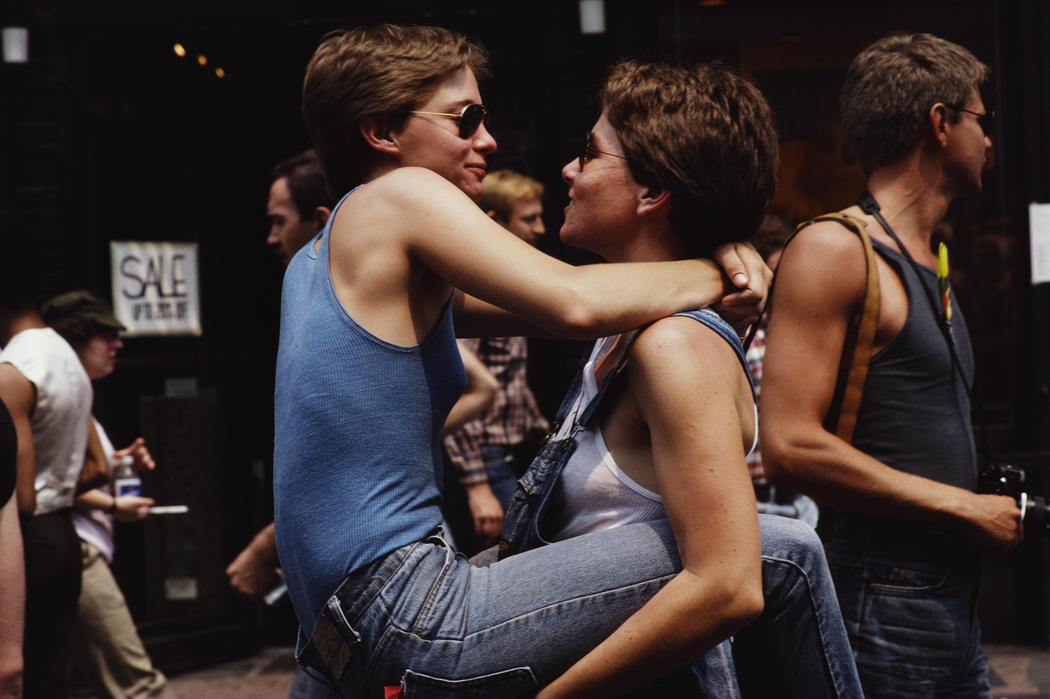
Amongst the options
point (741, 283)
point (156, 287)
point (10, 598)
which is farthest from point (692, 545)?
point (156, 287)

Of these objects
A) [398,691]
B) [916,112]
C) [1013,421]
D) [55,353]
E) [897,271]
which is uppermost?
[916,112]

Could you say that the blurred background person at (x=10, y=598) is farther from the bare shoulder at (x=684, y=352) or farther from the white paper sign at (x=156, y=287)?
the white paper sign at (x=156, y=287)

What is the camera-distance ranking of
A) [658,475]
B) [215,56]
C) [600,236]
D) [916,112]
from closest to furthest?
[658,475], [600,236], [916,112], [215,56]

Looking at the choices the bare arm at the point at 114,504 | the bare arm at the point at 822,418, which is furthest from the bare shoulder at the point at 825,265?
the bare arm at the point at 114,504

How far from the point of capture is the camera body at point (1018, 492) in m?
2.63

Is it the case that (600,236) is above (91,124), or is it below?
below

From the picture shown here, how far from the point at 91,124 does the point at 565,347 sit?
2951 millimetres

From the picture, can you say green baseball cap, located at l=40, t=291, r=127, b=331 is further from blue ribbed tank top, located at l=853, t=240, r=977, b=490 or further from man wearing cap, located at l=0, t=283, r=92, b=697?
blue ribbed tank top, located at l=853, t=240, r=977, b=490

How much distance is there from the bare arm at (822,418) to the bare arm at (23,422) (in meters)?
2.14

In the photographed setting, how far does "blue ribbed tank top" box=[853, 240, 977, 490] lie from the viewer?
260 cm

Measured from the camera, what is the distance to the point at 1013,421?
6.41 meters

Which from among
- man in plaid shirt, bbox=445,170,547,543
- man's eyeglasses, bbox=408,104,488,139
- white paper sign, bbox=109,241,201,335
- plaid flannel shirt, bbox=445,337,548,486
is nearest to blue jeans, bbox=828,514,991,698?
man's eyeglasses, bbox=408,104,488,139

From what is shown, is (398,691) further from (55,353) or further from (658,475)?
(55,353)

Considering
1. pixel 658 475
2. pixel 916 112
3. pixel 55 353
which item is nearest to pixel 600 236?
pixel 658 475
